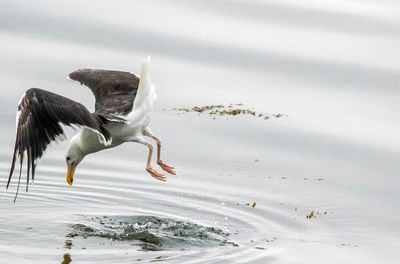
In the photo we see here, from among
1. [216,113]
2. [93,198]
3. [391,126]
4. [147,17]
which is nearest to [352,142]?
[391,126]

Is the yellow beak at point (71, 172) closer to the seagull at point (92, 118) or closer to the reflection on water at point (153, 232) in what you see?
the seagull at point (92, 118)

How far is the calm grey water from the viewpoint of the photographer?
33.2 ft

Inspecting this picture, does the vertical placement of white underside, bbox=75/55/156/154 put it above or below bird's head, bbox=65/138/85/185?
A: above

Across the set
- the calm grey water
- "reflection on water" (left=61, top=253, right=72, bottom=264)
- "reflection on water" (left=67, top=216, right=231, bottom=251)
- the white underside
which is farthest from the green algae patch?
"reflection on water" (left=61, top=253, right=72, bottom=264)

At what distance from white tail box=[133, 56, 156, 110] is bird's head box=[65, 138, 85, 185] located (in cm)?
90

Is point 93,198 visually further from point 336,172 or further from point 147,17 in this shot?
point 147,17

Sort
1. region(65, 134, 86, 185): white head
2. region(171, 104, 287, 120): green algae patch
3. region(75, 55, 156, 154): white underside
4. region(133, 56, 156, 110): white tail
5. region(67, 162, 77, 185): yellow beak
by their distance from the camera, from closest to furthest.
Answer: region(133, 56, 156, 110): white tail
region(75, 55, 156, 154): white underside
region(65, 134, 86, 185): white head
region(67, 162, 77, 185): yellow beak
region(171, 104, 287, 120): green algae patch

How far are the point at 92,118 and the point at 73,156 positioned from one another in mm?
1600

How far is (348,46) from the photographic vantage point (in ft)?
50.5

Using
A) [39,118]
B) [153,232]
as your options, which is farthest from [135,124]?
[39,118]

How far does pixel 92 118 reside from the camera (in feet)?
32.4

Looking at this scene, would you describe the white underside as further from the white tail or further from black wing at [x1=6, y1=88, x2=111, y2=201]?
black wing at [x1=6, y1=88, x2=111, y2=201]

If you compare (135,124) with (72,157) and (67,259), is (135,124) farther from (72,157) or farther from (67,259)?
(67,259)

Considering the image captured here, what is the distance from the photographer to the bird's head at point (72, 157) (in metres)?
11.3
